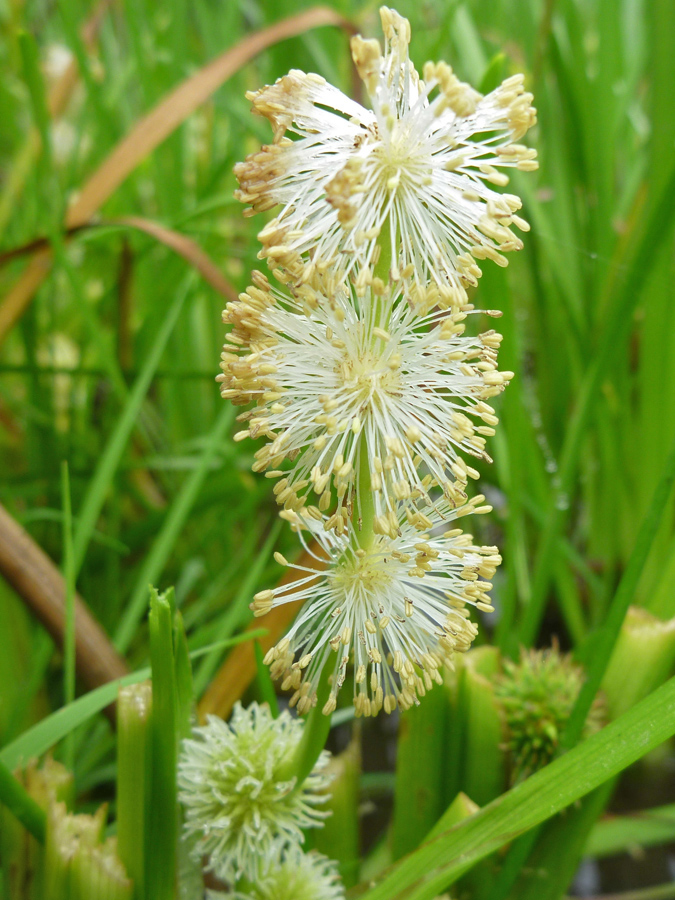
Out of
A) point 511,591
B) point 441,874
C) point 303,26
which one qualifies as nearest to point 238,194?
point 441,874

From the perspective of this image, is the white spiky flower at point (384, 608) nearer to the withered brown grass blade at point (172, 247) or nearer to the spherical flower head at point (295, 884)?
the spherical flower head at point (295, 884)

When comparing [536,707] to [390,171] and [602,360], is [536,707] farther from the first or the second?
[390,171]

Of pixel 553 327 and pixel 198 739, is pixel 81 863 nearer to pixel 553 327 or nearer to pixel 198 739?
pixel 198 739

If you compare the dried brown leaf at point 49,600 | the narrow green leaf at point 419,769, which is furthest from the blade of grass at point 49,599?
the narrow green leaf at point 419,769

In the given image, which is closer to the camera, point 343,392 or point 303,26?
point 343,392

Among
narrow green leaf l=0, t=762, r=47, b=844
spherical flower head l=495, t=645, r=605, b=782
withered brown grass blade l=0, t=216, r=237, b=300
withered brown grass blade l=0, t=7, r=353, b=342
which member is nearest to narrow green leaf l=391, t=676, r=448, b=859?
spherical flower head l=495, t=645, r=605, b=782

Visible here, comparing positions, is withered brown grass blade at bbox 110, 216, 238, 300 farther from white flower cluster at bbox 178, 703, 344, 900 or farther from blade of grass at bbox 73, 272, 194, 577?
white flower cluster at bbox 178, 703, 344, 900

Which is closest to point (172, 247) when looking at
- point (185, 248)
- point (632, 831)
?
point (185, 248)
